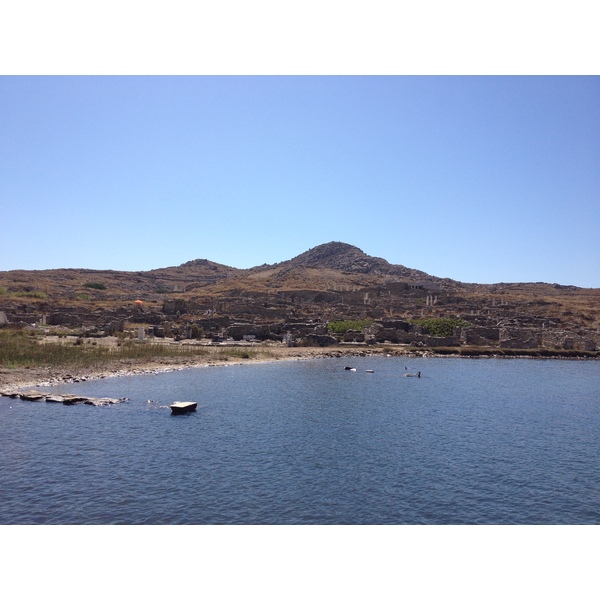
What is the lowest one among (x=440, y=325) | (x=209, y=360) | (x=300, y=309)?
(x=209, y=360)

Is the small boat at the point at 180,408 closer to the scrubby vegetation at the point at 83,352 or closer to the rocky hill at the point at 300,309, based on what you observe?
the scrubby vegetation at the point at 83,352

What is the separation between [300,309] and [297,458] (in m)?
52.0

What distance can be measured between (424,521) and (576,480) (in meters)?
5.37

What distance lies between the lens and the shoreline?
2616 cm

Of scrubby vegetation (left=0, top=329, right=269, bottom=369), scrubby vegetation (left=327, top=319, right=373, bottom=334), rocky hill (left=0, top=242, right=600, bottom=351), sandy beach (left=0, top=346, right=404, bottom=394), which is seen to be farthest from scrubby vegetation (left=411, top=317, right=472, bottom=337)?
scrubby vegetation (left=0, top=329, right=269, bottom=369)

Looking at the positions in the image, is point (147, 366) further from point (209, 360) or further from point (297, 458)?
point (297, 458)

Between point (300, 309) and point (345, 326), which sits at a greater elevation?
Result: point (300, 309)

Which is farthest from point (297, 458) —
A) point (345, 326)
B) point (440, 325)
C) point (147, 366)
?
point (440, 325)

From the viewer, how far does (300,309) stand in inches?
2648

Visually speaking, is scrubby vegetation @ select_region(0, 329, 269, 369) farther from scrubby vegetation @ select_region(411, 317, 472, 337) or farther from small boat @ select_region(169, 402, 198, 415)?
scrubby vegetation @ select_region(411, 317, 472, 337)

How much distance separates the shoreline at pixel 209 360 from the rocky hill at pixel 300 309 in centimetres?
250

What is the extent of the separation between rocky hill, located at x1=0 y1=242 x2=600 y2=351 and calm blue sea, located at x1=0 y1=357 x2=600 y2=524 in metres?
25.2

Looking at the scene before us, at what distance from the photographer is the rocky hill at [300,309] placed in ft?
173

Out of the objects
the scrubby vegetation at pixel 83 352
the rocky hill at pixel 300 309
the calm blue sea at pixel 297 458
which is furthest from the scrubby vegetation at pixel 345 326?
the calm blue sea at pixel 297 458
